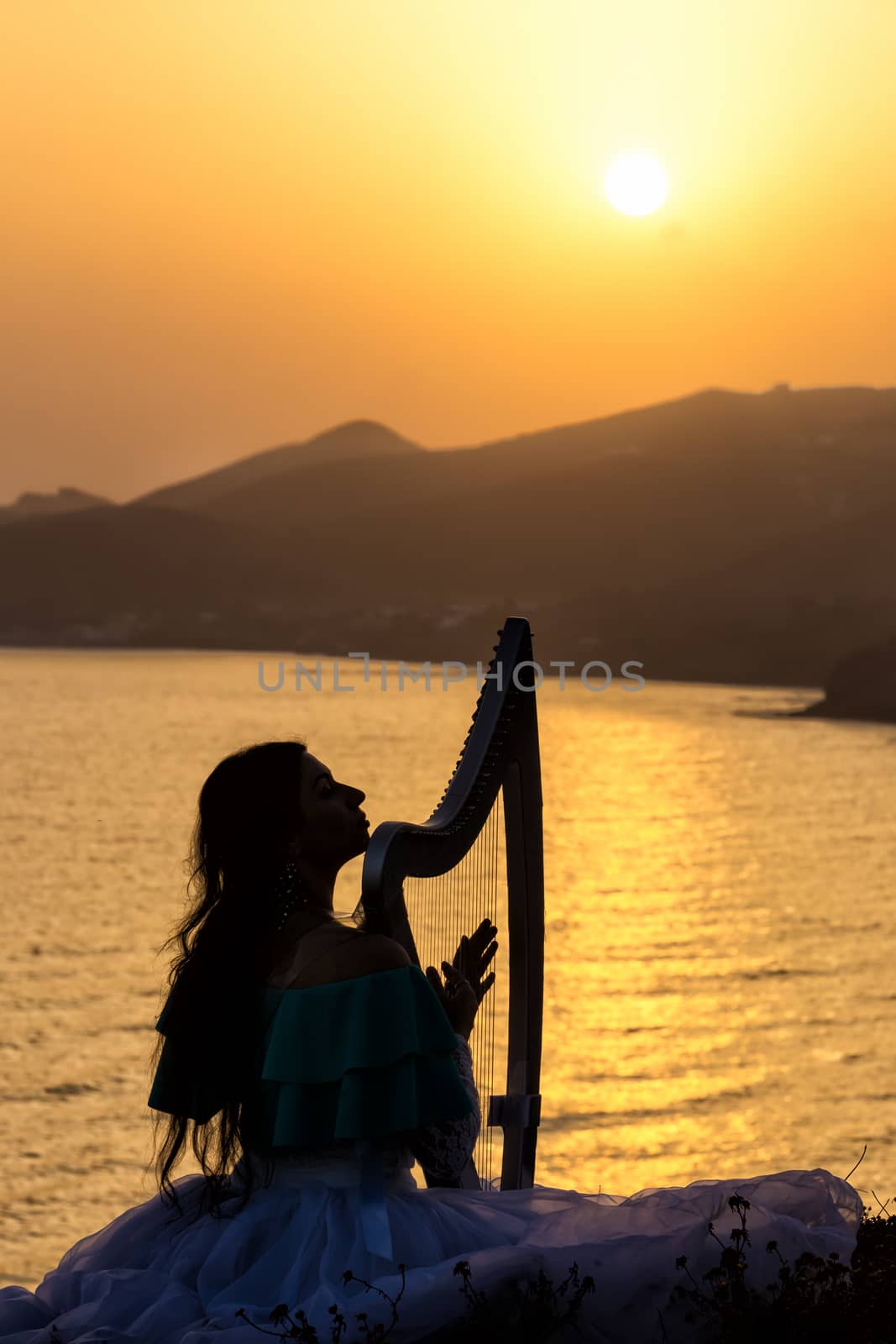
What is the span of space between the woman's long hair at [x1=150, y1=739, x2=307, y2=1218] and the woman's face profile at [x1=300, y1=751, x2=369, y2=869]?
0.02 m

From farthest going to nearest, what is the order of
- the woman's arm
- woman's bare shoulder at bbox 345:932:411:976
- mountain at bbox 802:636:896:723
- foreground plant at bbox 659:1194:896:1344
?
mountain at bbox 802:636:896:723 < the woman's arm < woman's bare shoulder at bbox 345:932:411:976 < foreground plant at bbox 659:1194:896:1344

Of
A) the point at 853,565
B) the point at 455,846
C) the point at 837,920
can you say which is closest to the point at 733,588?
the point at 853,565

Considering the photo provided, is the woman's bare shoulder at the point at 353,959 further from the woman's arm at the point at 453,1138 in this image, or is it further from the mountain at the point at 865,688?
the mountain at the point at 865,688

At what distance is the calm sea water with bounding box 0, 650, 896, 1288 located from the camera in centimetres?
1366

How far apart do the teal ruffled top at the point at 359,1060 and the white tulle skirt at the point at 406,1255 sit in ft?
0.35

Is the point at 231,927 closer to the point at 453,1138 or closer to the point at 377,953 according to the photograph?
the point at 377,953

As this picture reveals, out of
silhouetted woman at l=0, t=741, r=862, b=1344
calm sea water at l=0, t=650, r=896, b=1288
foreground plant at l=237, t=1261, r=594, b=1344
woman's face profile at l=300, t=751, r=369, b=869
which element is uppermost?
woman's face profile at l=300, t=751, r=369, b=869

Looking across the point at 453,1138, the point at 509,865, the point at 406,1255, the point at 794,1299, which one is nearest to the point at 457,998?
the point at 453,1138

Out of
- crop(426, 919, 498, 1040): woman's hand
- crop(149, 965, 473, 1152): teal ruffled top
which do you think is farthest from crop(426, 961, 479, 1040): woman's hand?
crop(149, 965, 473, 1152): teal ruffled top

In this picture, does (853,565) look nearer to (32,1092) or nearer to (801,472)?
(801,472)

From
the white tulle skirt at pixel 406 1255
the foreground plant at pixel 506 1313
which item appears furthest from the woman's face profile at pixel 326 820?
the foreground plant at pixel 506 1313

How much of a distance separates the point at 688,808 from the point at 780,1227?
135 ft

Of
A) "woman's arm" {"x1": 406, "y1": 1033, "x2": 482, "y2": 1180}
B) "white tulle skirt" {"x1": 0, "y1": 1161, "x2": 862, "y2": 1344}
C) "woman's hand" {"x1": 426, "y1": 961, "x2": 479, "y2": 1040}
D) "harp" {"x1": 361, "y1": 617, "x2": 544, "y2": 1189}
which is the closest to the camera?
"white tulle skirt" {"x1": 0, "y1": 1161, "x2": 862, "y2": 1344}

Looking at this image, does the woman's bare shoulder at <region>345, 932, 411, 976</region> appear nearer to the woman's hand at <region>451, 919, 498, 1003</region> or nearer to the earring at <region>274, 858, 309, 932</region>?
the earring at <region>274, 858, 309, 932</region>
